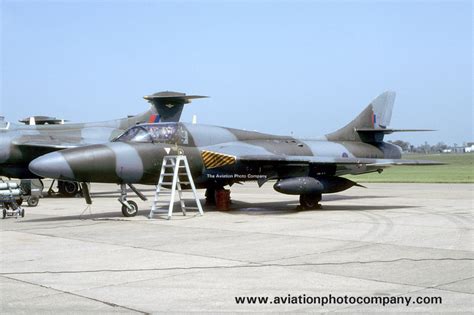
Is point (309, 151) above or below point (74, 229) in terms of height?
above

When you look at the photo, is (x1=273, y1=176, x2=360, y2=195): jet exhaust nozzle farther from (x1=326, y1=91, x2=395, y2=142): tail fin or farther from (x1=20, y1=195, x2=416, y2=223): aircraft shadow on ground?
(x1=326, y1=91, x2=395, y2=142): tail fin

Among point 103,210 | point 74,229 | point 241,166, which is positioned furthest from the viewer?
point 103,210

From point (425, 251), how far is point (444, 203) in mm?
9038

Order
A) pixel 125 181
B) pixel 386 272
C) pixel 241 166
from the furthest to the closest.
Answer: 1. pixel 241 166
2. pixel 125 181
3. pixel 386 272

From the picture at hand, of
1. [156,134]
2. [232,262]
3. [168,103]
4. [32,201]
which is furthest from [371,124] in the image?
[232,262]

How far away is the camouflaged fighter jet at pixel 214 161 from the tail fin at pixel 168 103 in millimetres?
11721

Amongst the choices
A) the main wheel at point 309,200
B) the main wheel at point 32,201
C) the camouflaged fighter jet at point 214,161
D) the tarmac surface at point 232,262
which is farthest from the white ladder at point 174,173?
the main wheel at point 32,201

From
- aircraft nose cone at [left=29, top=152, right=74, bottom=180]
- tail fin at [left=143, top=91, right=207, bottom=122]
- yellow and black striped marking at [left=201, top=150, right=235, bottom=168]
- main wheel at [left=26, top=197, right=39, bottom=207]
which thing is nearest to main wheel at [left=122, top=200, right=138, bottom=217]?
aircraft nose cone at [left=29, top=152, right=74, bottom=180]

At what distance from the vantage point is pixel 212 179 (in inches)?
605

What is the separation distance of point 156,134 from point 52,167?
282 cm

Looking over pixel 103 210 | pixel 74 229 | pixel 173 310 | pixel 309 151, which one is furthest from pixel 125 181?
pixel 173 310

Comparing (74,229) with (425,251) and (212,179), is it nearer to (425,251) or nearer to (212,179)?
(212,179)

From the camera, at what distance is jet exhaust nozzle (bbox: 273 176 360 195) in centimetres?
1441

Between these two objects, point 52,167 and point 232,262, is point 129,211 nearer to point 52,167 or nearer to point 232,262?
point 52,167
